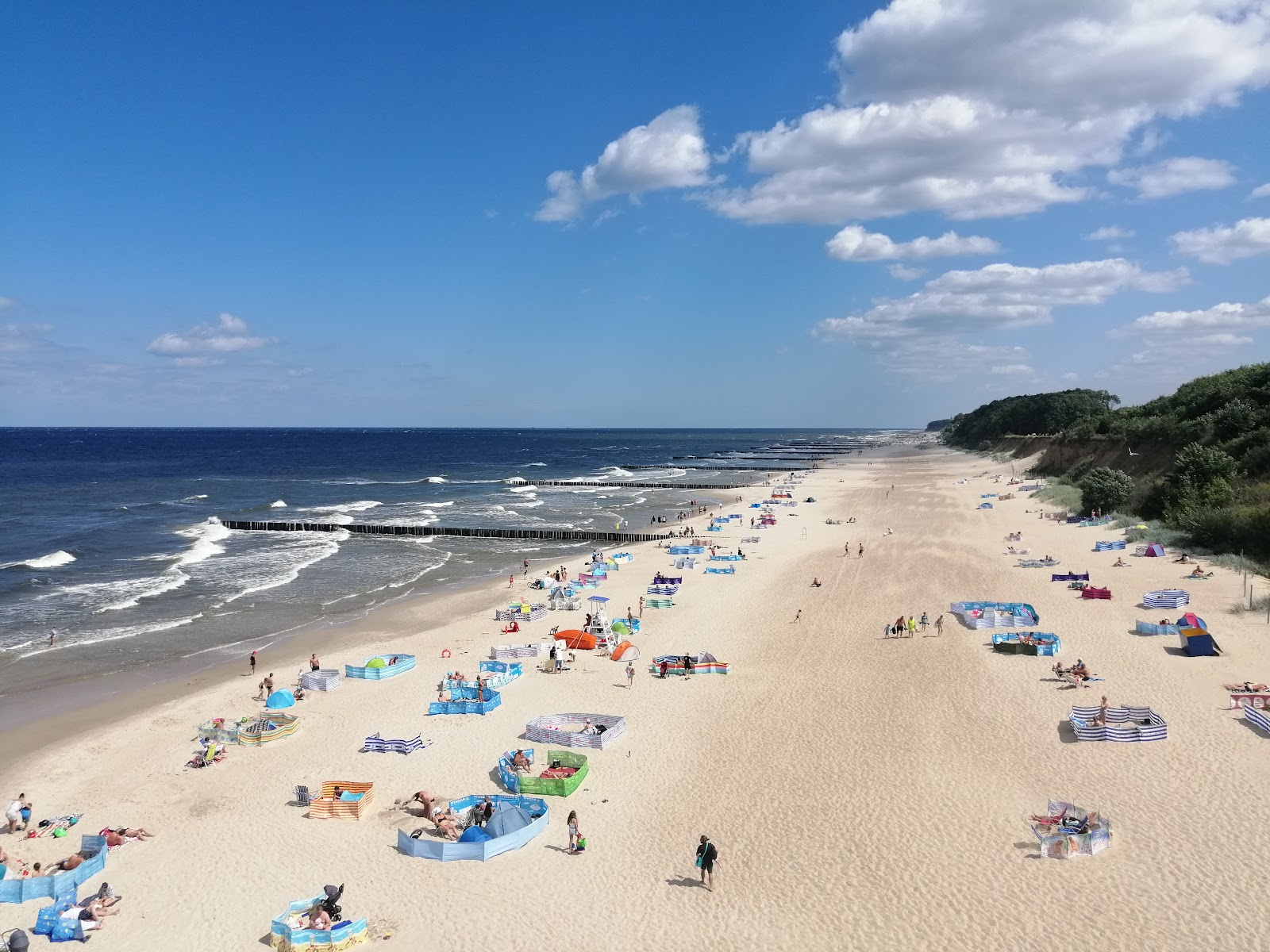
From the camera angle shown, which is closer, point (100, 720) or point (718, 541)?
point (100, 720)

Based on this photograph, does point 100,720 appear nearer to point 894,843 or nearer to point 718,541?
point 894,843

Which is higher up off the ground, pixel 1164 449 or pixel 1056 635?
pixel 1164 449

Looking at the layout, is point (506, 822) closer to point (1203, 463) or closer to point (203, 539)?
point (1203, 463)

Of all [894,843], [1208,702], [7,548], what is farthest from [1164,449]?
[7,548]

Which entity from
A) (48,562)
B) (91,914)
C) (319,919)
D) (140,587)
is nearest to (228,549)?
(48,562)

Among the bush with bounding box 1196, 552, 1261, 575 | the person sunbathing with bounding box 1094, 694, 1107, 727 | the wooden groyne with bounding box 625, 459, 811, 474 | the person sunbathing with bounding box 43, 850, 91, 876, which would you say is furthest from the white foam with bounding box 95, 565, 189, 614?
the wooden groyne with bounding box 625, 459, 811, 474
